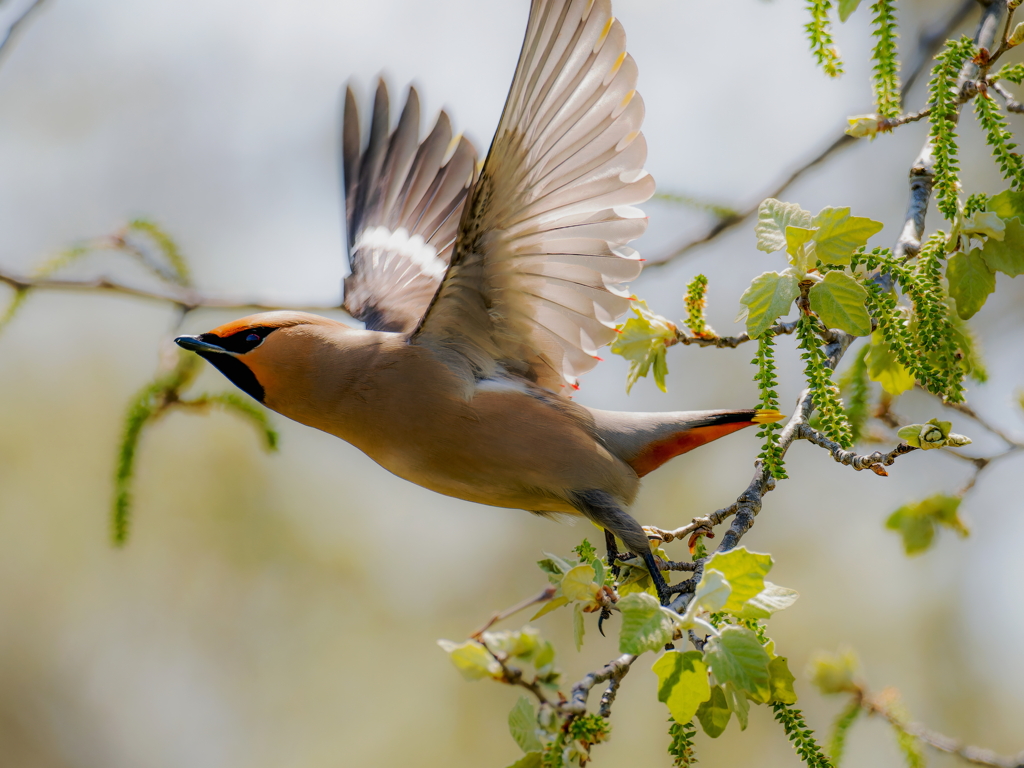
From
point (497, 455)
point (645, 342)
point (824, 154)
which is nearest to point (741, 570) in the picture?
point (645, 342)

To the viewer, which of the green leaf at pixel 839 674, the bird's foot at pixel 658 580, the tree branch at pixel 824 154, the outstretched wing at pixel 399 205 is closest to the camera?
the bird's foot at pixel 658 580

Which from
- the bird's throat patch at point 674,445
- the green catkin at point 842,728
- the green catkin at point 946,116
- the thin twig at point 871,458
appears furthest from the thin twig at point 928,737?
the green catkin at point 946,116

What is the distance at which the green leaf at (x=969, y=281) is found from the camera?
1610 mm

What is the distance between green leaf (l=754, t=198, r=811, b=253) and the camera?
62.0 inches

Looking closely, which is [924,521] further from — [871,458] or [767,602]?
[767,602]

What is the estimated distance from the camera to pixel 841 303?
1490 mm

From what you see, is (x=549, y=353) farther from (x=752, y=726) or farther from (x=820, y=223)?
(x=752, y=726)

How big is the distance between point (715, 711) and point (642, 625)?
0.87 ft

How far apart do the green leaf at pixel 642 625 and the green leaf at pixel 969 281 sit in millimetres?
841

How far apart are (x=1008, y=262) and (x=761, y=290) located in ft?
1.51

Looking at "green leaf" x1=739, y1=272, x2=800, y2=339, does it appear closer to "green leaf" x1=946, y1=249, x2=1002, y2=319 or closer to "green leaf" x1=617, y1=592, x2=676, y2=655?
"green leaf" x1=946, y1=249, x2=1002, y2=319

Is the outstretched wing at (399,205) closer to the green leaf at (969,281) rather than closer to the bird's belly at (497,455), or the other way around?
the bird's belly at (497,455)

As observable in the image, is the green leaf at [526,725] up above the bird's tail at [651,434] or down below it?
below

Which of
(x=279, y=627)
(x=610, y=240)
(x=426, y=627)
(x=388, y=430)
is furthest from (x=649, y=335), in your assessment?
(x=279, y=627)
